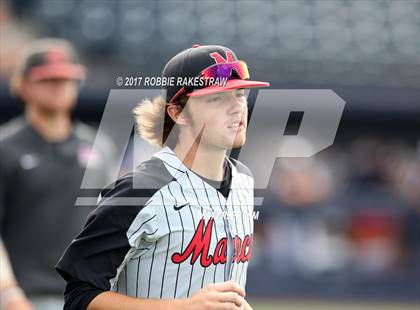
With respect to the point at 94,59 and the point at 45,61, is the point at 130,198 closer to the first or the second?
the point at 45,61

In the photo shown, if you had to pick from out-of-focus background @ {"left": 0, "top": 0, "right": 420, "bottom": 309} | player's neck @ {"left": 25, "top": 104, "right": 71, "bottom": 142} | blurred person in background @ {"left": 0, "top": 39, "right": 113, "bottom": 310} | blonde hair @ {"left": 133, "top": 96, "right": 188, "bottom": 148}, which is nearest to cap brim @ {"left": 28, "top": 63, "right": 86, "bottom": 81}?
blurred person in background @ {"left": 0, "top": 39, "right": 113, "bottom": 310}

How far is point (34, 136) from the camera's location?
438 centimetres

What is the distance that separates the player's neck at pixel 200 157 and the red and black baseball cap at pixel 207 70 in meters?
0.15

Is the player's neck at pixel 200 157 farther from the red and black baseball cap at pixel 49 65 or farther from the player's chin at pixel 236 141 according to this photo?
the red and black baseball cap at pixel 49 65

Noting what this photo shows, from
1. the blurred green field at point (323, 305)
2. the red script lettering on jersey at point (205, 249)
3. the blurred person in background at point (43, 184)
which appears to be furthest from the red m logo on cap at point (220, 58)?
the blurred green field at point (323, 305)

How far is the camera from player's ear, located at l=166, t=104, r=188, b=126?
2.49 metres

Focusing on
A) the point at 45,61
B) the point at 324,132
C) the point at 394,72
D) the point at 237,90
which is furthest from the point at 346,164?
the point at 237,90

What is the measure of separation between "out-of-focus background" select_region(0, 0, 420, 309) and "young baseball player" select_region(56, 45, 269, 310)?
5071mm

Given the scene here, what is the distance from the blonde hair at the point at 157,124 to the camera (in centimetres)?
257

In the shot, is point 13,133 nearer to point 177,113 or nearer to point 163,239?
point 177,113

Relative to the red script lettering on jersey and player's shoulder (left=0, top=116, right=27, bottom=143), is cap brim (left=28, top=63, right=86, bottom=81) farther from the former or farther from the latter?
the red script lettering on jersey

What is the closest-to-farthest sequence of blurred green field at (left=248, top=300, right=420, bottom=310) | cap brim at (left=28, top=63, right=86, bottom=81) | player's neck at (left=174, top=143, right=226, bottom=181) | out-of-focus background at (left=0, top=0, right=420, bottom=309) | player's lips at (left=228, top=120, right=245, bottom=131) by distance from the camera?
player's lips at (left=228, top=120, right=245, bottom=131) → player's neck at (left=174, top=143, right=226, bottom=181) → cap brim at (left=28, top=63, right=86, bottom=81) → blurred green field at (left=248, top=300, right=420, bottom=310) → out-of-focus background at (left=0, top=0, right=420, bottom=309)

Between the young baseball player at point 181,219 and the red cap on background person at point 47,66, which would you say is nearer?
the young baseball player at point 181,219

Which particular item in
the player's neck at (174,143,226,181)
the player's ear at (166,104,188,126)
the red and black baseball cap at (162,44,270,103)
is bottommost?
the player's neck at (174,143,226,181)
